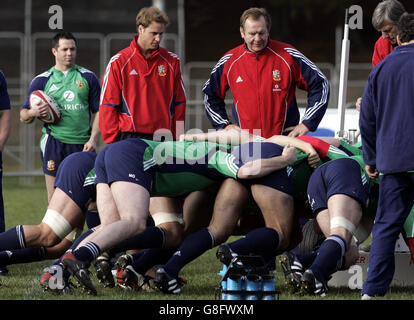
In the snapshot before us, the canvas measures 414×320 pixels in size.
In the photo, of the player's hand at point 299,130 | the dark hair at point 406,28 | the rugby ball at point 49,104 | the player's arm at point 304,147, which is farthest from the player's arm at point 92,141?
the dark hair at point 406,28

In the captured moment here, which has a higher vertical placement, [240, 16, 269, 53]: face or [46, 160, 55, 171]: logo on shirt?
[240, 16, 269, 53]: face

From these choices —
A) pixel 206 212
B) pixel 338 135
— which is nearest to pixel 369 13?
pixel 338 135

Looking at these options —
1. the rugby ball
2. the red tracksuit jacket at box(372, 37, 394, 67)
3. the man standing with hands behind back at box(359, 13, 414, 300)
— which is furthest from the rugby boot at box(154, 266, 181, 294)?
the rugby ball

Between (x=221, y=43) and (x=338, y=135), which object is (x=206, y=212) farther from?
(x=221, y=43)

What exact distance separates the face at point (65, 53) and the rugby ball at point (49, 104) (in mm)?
390

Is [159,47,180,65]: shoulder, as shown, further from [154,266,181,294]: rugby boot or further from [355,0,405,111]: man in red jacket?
[154,266,181,294]: rugby boot

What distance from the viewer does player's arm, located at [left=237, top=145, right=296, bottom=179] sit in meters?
5.96

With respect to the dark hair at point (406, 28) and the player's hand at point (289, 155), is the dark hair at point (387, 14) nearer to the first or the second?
the dark hair at point (406, 28)

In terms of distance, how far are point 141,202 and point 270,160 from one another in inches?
36.2

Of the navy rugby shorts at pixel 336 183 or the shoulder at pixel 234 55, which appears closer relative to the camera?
the navy rugby shorts at pixel 336 183

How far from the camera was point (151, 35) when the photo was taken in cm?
761

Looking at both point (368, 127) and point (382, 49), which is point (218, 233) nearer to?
point (368, 127)

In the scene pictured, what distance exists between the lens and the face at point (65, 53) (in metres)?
9.02

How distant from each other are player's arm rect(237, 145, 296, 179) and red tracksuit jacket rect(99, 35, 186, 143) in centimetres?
189
